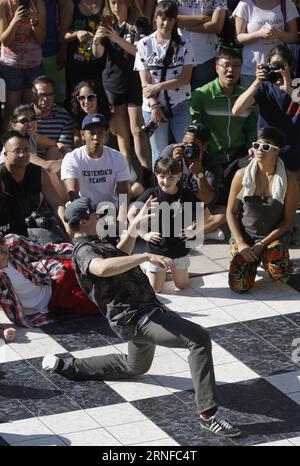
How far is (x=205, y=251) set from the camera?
32.7 feet

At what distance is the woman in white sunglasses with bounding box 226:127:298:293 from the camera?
30.2ft

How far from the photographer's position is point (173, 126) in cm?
1055

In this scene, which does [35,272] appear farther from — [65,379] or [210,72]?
[210,72]

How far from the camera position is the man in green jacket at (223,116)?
10.5 metres

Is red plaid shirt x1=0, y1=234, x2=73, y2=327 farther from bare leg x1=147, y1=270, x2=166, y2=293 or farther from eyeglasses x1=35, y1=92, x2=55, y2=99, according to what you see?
eyeglasses x1=35, y1=92, x2=55, y2=99

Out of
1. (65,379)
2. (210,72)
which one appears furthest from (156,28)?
(65,379)

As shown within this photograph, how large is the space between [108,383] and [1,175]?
2.29 meters

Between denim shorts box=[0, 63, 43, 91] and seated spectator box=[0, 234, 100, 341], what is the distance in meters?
2.42

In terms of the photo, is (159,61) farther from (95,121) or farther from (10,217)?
(10,217)

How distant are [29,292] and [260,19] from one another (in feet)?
12.0

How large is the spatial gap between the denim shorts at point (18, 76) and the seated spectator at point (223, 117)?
1486mm

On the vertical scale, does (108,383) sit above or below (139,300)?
below

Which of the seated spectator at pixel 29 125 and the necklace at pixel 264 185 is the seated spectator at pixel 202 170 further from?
the seated spectator at pixel 29 125

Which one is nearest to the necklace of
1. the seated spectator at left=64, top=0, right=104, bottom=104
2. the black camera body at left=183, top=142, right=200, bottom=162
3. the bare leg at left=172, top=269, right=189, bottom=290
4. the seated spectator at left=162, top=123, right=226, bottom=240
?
the seated spectator at left=162, top=123, right=226, bottom=240
